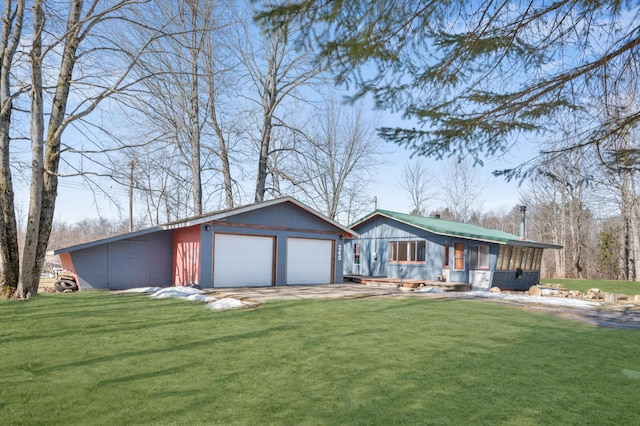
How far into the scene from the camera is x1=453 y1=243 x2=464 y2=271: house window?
19469 millimetres

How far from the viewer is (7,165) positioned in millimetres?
10578

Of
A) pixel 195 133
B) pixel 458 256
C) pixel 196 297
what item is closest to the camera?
pixel 196 297

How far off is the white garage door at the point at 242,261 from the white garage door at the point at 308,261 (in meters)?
1.04

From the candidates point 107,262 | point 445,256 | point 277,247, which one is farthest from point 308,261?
point 107,262

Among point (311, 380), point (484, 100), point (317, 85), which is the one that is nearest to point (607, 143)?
point (484, 100)

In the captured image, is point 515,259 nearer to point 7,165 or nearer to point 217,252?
point 217,252

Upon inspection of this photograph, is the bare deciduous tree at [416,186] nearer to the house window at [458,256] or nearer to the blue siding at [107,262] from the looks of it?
the house window at [458,256]

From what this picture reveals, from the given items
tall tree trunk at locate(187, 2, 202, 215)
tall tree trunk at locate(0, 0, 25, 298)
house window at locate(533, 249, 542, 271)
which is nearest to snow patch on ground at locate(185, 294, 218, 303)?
tall tree trunk at locate(0, 0, 25, 298)

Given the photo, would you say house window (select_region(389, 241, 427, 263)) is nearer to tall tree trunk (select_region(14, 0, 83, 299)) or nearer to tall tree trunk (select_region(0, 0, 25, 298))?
tall tree trunk (select_region(14, 0, 83, 299))

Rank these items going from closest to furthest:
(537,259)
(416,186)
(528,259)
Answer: (528,259)
(537,259)
(416,186)

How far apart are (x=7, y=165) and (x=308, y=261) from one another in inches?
424

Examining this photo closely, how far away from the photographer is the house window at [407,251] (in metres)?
20.7

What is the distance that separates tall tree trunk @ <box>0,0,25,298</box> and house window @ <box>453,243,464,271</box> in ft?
53.9

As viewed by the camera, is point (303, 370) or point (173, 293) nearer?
point (303, 370)
